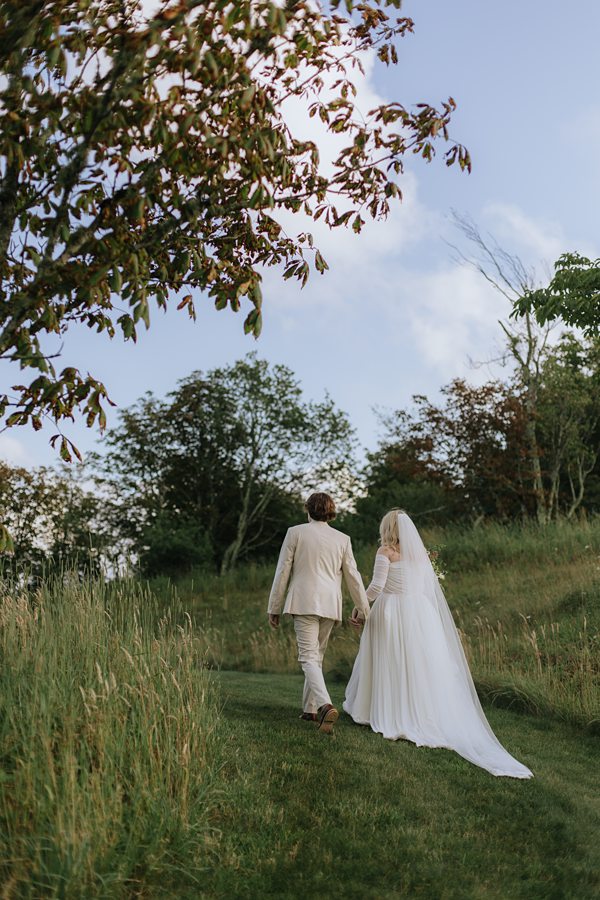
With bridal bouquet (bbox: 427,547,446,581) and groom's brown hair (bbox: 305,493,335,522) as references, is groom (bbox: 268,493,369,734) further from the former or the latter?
bridal bouquet (bbox: 427,547,446,581)

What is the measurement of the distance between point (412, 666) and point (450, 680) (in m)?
0.40

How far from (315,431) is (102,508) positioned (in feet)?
24.8

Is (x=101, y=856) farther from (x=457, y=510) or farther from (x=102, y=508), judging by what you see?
(x=102, y=508)

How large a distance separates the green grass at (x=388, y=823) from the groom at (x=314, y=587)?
20.4 inches

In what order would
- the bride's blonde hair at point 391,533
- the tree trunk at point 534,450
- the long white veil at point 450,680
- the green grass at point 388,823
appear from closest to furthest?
the green grass at point 388,823
the long white veil at point 450,680
the bride's blonde hair at point 391,533
the tree trunk at point 534,450

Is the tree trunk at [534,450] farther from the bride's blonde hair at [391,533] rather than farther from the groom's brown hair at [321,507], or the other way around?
the groom's brown hair at [321,507]

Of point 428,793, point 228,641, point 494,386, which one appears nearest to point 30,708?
point 428,793

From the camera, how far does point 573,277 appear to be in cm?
1627

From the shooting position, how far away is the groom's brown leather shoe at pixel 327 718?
7.55m

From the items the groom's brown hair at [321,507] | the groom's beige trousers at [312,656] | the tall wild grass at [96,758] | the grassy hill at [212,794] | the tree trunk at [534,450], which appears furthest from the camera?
the tree trunk at [534,450]

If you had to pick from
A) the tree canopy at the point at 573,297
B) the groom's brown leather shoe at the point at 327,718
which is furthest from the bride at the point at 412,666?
the tree canopy at the point at 573,297

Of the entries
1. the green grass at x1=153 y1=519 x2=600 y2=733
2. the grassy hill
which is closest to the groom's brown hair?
the green grass at x1=153 y1=519 x2=600 y2=733

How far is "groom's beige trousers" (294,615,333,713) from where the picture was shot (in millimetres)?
7895

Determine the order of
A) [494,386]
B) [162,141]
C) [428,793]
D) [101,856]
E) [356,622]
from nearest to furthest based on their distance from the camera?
[162,141]
[101,856]
[428,793]
[356,622]
[494,386]
